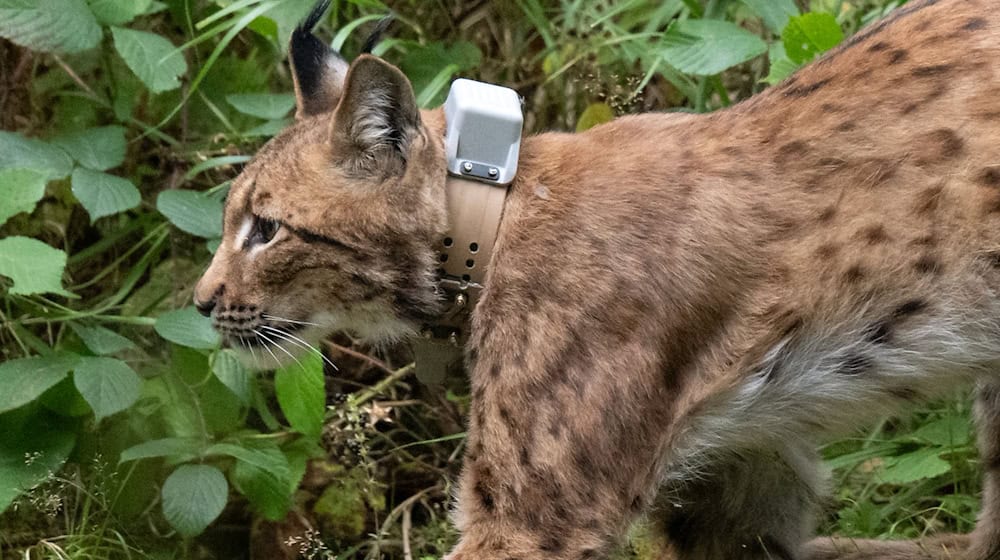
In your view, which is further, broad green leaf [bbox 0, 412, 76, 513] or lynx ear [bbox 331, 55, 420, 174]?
broad green leaf [bbox 0, 412, 76, 513]

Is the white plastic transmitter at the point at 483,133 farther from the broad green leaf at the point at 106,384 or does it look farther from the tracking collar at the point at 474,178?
the broad green leaf at the point at 106,384

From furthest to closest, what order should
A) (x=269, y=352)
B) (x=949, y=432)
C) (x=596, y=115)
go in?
(x=596, y=115)
(x=949, y=432)
(x=269, y=352)

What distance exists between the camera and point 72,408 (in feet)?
14.0

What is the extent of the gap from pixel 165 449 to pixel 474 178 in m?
1.37

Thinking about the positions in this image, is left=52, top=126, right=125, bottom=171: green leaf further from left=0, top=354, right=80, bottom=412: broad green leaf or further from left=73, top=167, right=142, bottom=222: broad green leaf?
left=0, top=354, right=80, bottom=412: broad green leaf

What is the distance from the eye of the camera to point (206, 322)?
4.22 m

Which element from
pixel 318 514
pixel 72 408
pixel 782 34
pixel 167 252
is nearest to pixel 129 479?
pixel 72 408

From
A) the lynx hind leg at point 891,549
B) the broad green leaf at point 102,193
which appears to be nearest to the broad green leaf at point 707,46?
the lynx hind leg at point 891,549

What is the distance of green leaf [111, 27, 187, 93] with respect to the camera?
14.6 ft

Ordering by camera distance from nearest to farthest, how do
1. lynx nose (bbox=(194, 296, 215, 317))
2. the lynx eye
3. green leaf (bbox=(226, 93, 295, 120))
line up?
1. the lynx eye
2. lynx nose (bbox=(194, 296, 215, 317))
3. green leaf (bbox=(226, 93, 295, 120))

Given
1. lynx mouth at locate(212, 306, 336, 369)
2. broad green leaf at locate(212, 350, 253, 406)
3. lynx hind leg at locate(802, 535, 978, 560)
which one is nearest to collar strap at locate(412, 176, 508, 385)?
lynx mouth at locate(212, 306, 336, 369)

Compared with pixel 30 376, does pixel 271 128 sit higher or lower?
higher

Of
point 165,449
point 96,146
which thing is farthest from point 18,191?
point 165,449

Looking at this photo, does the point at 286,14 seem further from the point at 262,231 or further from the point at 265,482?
the point at 265,482
